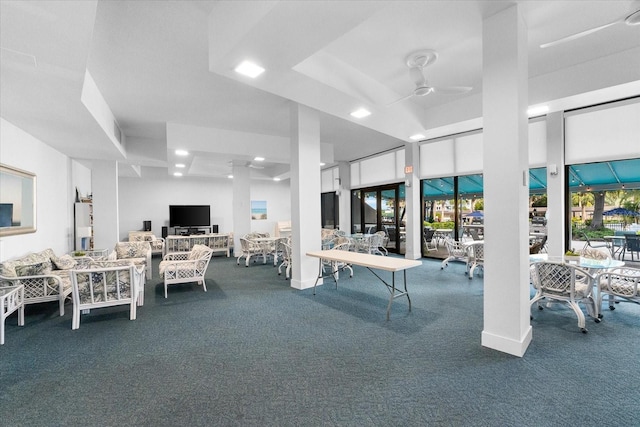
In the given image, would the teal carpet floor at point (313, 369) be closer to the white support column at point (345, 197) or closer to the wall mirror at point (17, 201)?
the wall mirror at point (17, 201)

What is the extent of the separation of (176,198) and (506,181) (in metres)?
11.8

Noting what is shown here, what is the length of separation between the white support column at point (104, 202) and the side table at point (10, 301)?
4.25 m

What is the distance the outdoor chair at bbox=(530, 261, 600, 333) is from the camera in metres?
3.28

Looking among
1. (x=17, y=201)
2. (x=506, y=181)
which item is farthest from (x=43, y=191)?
(x=506, y=181)

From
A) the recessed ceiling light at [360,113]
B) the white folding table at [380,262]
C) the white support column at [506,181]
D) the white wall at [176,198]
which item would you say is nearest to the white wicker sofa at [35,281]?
the white folding table at [380,262]

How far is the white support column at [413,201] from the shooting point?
8016 millimetres

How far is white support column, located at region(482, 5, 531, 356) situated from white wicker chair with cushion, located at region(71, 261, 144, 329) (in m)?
4.21

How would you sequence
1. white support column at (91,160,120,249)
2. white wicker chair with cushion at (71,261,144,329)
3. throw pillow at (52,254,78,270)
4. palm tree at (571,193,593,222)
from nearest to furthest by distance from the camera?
white wicker chair with cushion at (71,261,144,329)
throw pillow at (52,254,78,270)
palm tree at (571,193,593,222)
white support column at (91,160,120,249)

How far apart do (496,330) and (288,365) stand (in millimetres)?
2012

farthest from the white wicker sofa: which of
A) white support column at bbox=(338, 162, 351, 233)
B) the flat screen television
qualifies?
white support column at bbox=(338, 162, 351, 233)

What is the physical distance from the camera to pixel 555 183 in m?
5.30

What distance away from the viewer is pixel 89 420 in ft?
6.40

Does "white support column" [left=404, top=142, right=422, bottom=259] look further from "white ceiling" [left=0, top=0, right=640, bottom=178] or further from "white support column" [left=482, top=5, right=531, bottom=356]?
"white support column" [left=482, top=5, right=531, bottom=356]

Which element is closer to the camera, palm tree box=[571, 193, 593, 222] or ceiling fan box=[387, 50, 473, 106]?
ceiling fan box=[387, 50, 473, 106]
